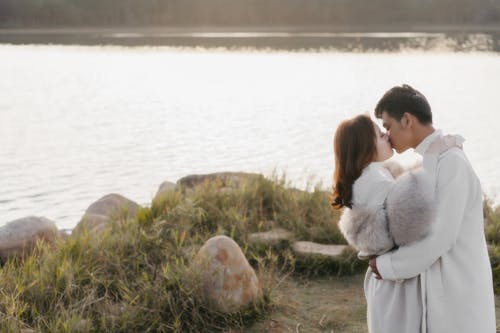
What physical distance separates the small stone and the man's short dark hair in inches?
126

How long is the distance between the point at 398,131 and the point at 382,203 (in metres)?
0.32

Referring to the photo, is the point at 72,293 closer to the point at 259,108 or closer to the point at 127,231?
the point at 127,231

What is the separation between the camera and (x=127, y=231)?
588 centimetres

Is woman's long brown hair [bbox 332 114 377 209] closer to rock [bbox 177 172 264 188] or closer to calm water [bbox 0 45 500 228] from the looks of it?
rock [bbox 177 172 264 188]

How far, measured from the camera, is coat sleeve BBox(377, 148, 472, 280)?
9.14ft

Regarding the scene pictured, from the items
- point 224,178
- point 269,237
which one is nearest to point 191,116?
point 224,178

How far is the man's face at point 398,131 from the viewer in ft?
9.62

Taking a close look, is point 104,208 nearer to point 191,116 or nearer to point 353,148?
point 353,148

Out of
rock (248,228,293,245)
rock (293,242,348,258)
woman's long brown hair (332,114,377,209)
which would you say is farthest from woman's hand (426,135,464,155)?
rock (248,228,293,245)

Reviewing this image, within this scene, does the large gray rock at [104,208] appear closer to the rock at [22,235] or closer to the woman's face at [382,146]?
the rock at [22,235]

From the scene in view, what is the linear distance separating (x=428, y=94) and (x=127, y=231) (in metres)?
20.9

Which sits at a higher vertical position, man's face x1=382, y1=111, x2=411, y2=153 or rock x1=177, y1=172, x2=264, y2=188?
man's face x1=382, y1=111, x2=411, y2=153

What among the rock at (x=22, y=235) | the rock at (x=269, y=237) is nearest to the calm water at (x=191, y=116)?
the rock at (x=22, y=235)

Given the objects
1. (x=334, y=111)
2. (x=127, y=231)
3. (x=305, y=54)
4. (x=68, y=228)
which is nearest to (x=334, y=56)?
(x=305, y=54)
